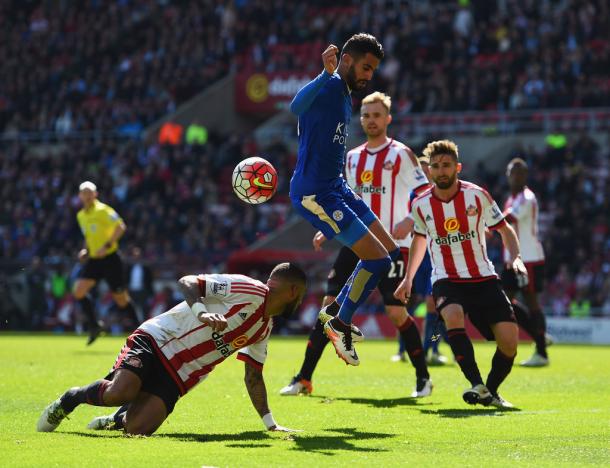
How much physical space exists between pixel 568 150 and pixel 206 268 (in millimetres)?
9102

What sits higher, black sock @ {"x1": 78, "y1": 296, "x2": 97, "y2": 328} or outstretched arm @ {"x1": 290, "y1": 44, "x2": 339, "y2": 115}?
outstretched arm @ {"x1": 290, "y1": 44, "x2": 339, "y2": 115}

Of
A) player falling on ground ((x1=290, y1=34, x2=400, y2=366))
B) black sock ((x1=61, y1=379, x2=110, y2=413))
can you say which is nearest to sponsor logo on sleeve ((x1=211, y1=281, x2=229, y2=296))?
black sock ((x1=61, y1=379, x2=110, y2=413))

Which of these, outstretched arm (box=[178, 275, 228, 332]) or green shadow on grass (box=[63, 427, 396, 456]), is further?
green shadow on grass (box=[63, 427, 396, 456])

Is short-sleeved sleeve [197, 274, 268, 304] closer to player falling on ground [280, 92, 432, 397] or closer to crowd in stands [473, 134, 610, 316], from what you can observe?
player falling on ground [280, 92, 432, 397]

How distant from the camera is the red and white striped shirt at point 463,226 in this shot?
9.38 m

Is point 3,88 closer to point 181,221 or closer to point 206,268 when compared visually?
point 181,221

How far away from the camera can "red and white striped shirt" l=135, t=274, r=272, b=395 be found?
741cm

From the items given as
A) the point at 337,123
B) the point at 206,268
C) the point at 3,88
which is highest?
the point at 3,88

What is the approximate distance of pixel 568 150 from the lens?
27.2m

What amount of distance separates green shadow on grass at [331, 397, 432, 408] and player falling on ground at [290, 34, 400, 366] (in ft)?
4.53

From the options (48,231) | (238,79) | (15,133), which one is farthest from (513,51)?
(15,133)

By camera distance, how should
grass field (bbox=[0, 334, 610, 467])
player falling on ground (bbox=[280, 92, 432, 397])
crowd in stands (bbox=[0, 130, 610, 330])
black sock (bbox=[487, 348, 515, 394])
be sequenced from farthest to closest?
crowd in stands (bbox=[0, 130, 610, 330]) → player falling on ground (bbox=[280, 92, 432, 397]) → black sock (bbox=[487, 348, 515, 394]) → grass field (bbox=[0, 334, 610, 467])

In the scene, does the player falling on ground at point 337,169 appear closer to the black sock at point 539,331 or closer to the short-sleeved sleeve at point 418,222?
the short-sleeved sleeve at point 418,222

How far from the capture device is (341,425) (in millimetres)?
8219
